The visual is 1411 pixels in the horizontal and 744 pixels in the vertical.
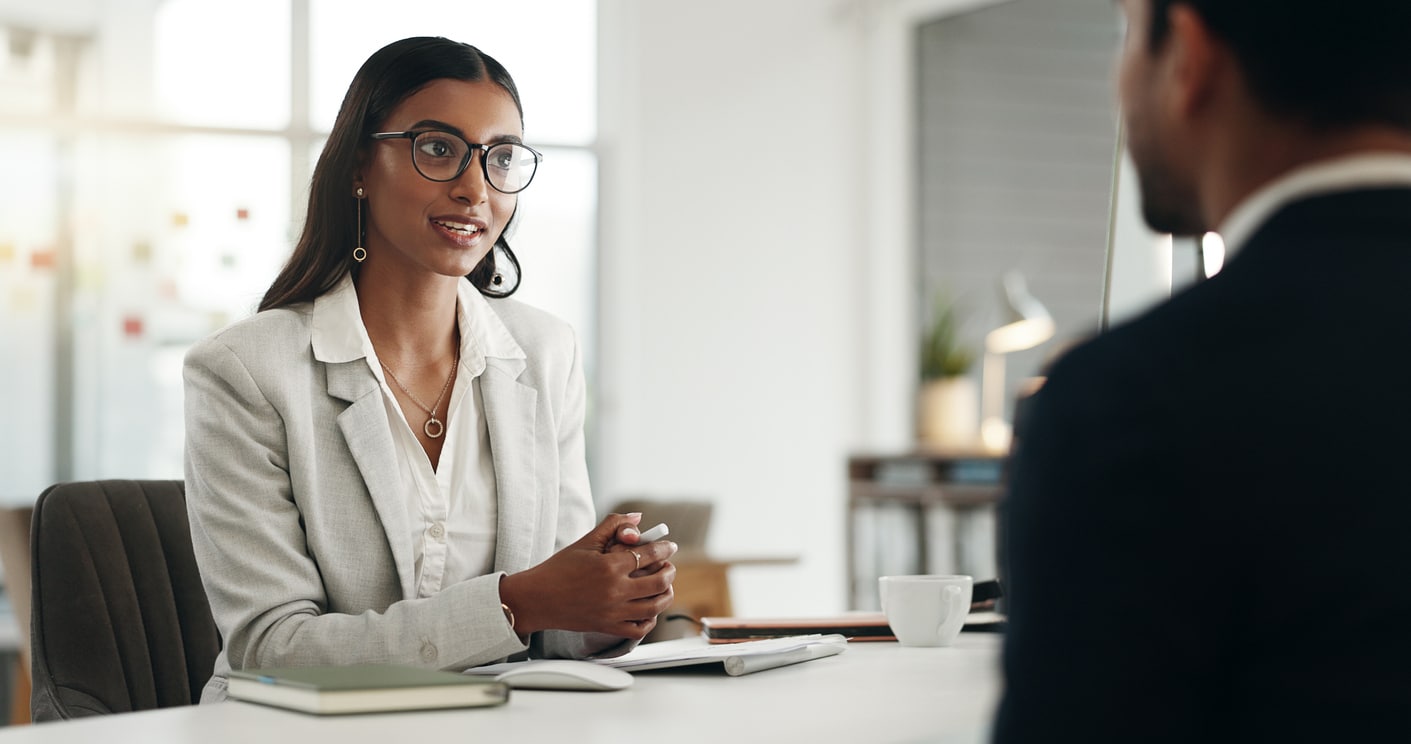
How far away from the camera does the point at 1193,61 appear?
0.71 m

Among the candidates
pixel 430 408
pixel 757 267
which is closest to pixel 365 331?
pixel 430 408

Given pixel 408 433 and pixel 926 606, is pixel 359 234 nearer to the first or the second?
pixel 408 433

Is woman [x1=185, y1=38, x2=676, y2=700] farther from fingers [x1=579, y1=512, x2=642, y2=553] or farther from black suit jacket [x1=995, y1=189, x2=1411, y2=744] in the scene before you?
black suit jacket [x1=995, y1=189, x2=1411, y2=744]

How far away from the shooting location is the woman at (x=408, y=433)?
1459 millimetres

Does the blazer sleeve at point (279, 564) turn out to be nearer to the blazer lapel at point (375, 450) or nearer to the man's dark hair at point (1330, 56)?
the blazer lapel at point (375, 450)

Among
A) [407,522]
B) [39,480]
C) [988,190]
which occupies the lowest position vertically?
[39,480]

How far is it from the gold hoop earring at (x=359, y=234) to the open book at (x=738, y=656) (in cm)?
63

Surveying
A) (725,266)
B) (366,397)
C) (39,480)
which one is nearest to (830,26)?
(725,266)

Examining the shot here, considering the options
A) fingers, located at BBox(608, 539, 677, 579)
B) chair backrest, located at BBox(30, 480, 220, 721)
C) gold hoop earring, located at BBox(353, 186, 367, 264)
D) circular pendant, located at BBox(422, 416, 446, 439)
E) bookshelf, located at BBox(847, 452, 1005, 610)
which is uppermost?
gold hoop earring, located at BBox(353, 186, 367, 264)

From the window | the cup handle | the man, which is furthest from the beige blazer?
the window

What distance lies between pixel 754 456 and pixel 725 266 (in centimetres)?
81

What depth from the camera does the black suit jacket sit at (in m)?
Result: 0.60

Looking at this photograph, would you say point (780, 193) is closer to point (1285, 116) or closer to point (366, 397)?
point (366, 397)

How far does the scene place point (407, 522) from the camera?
1646mm
